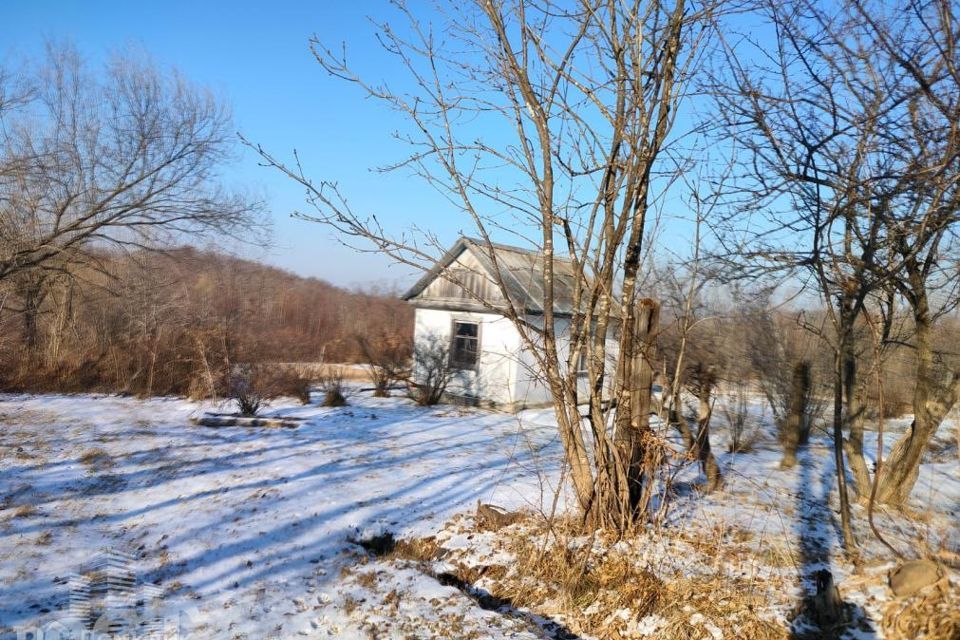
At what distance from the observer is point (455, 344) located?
15.7 metres

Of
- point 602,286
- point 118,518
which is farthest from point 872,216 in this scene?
point 118,518

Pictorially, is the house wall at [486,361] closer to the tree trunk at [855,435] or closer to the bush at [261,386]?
the bush at [261,386]

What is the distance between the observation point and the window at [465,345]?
1545 centimetres

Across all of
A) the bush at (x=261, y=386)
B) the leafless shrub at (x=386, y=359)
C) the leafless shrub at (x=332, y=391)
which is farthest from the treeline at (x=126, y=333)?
the leafless shrub at (x=332, y=391)

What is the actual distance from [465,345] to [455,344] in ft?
0.84

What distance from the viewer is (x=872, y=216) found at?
4.92 m

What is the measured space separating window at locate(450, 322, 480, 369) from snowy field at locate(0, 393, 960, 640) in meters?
4.88

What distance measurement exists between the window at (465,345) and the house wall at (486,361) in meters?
0.14

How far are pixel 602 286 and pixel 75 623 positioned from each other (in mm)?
4375

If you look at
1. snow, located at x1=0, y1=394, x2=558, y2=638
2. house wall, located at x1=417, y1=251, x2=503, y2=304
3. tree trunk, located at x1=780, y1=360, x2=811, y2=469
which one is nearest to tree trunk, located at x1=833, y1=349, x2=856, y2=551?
snow, located at x1=0, y1=394, x2=558, y2=638

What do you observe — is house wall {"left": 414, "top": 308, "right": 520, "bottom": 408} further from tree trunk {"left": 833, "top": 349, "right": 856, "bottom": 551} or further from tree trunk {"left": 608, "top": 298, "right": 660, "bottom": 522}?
tree trunk {"left": 833, "top": 349, "right": 856, "bottom": 551}

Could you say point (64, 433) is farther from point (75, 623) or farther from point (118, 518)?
point (75, 623)

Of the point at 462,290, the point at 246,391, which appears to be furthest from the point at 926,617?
the point at 462,290

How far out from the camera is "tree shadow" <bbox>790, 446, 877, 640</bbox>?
3.79 meters
